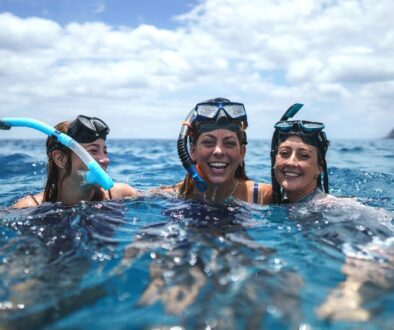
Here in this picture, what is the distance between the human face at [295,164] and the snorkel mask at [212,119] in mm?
556

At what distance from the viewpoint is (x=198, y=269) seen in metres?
2.98

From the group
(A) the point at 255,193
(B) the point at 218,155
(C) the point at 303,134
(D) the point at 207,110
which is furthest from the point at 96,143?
(C) the point at 303,134

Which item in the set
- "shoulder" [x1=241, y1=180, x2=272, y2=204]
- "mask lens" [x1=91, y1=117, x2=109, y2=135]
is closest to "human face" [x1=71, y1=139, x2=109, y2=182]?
"mask lens" [x1=91, y1=117, x2=109, y2=135]

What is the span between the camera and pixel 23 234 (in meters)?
3.89

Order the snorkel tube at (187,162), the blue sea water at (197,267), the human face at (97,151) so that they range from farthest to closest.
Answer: the human face at (97,151), the snorkel tube at (187,162), the blue sea water at (197,267)

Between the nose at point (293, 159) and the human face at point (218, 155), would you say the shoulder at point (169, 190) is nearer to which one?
the human face at point (218, 155)

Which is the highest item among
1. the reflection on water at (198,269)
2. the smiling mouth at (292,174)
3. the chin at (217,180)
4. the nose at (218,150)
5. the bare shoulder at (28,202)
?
the nose at (218,150)

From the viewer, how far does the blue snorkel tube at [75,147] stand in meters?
4.23

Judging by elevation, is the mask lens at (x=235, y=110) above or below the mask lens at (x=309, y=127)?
above

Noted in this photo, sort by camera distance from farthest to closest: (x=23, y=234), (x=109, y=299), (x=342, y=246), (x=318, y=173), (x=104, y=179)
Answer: (x=318, y=173), (x=104, y=179), (x=23, y=234), (x=342, y=246), (x=109, y=299)

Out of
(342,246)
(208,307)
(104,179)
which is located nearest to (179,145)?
(104,179)

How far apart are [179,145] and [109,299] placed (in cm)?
238

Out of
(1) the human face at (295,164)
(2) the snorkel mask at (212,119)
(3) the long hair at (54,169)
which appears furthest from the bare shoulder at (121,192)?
(1) the human face at (295,164)

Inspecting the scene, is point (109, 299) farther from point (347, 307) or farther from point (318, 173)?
point (318, 173)
